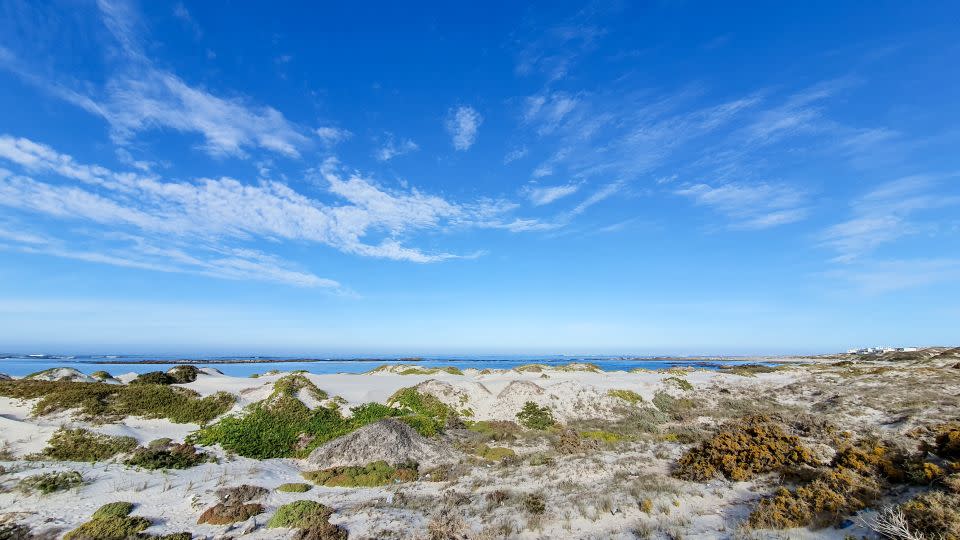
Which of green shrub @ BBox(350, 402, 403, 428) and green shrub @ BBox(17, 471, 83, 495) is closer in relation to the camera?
green shrub @ BBox(17, 471, 83, 495)

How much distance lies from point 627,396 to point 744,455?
17.2m

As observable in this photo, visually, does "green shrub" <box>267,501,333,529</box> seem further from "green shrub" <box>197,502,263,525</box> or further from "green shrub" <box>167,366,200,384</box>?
"green shrub" <box>167,366,200,384</box>

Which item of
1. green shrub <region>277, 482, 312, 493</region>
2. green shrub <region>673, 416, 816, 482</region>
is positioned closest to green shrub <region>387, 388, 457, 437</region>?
green shrub <region>277, 482, 312, 493</region>

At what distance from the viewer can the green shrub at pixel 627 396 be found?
3244 centimetres

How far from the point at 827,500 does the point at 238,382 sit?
36.8m

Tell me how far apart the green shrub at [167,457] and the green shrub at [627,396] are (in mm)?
26847

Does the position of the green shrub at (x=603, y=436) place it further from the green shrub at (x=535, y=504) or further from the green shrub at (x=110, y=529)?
the green shrub at (x=110, y=529)

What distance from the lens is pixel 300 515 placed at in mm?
13125

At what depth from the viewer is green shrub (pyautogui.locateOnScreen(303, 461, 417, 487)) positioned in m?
17.4

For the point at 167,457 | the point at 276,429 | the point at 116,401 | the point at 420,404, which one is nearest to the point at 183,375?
the point at 116,401

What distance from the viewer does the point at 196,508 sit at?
13.8 m

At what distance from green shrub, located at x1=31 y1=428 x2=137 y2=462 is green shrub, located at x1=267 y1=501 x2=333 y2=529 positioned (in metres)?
10.9

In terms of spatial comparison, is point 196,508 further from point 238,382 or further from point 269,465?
point 238,382

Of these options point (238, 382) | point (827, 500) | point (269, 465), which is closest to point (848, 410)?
point (827, 500)
